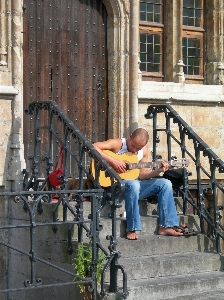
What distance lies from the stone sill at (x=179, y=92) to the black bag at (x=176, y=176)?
1429 millimetres

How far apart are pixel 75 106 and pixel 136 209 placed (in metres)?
2.28

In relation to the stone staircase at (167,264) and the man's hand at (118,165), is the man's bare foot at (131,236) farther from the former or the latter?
the man's hand at (118,165)

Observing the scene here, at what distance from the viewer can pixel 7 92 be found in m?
9.81

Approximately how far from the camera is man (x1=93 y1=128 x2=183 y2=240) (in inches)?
355

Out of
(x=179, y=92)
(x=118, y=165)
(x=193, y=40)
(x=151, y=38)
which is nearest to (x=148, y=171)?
(x=118, y=165)

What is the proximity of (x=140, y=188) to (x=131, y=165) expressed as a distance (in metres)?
0.44

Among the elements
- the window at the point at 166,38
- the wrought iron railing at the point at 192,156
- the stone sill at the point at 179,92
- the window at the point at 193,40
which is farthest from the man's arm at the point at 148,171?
the window at the point at 193,40

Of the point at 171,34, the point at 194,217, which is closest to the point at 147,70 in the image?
the point at 171,34

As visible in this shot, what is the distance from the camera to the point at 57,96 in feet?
34.8

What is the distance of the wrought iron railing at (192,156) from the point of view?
380 inches

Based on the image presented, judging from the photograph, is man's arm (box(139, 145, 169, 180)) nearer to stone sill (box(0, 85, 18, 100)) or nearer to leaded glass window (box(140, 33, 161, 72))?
stone sill (box(0, 85, 18, 100))

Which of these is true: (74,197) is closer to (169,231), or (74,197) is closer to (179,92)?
(169,231)

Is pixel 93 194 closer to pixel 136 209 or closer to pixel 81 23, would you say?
pixel 136 209

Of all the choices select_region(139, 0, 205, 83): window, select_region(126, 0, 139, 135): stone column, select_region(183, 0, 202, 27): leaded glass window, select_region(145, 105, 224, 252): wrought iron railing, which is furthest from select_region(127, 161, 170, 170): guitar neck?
select_region(183, 0, 202, 27): leaded glass window
